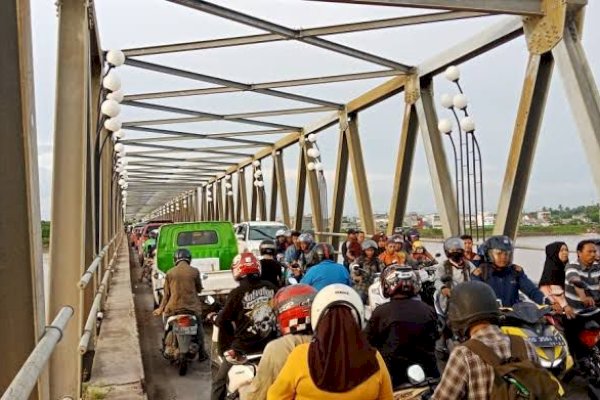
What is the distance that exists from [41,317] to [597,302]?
17.1ft

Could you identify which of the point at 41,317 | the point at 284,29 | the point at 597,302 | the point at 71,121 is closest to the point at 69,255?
the point at 71,121

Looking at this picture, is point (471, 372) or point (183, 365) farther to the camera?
point (183, 365)

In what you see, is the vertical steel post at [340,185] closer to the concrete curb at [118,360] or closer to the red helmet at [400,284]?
the concrete curb at [118,360]

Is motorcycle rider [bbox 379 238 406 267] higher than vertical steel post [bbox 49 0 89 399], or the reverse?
vertical steel post [bbox 49 0 89 399]

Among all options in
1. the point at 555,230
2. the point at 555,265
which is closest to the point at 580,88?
the point at 555,230

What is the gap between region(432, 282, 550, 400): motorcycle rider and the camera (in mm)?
2346

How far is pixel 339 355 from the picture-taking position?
7.46ft

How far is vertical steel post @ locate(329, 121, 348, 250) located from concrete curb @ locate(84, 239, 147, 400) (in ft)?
35.2

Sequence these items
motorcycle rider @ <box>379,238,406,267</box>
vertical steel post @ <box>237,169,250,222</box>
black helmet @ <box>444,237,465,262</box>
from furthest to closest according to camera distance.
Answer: vertical steel post @ <box>237,169,250,222</box>
motorcycle rider @ <box>379,238,406,267</box>
black helmet @ <box>444,237,465,262</box>

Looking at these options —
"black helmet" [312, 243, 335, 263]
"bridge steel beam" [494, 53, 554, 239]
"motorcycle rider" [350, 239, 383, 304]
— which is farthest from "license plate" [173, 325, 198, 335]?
"bridge steel beam" [494, 53, 554, 239]

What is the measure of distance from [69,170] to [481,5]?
678cm

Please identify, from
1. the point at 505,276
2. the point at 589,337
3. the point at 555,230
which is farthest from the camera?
the point at 555,230

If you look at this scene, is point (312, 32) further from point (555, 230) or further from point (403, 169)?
point (555, 230)

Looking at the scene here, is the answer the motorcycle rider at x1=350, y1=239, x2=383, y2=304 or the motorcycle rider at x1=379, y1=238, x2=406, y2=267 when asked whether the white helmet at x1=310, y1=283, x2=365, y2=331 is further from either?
the motorcycle rider at x1=379, y1=238, x2=406, y2=267
